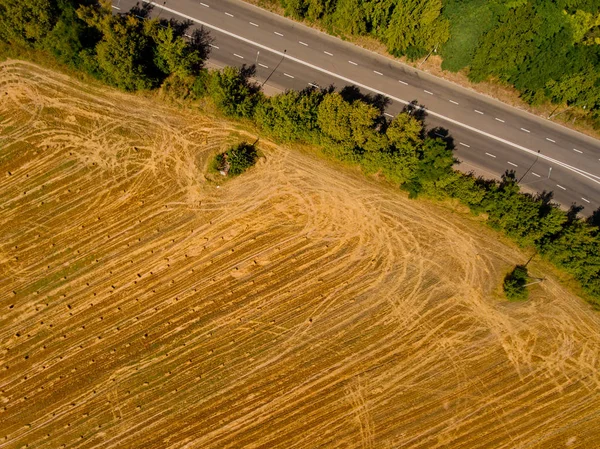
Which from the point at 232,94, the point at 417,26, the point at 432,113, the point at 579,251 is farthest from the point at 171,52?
the point at 579,251

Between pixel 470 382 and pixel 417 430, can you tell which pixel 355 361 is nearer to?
pixel 417 430

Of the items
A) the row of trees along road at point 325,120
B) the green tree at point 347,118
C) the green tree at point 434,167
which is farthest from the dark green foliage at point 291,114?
the green tree at point 434,167

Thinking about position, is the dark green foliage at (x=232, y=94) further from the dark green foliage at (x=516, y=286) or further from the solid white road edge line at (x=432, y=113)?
the dark green foliage at (x=516, y=286)

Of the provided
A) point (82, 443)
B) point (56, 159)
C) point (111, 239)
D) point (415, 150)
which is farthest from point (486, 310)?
point (56, 159)

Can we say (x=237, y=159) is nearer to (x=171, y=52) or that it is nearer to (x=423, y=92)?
(x=171, y=52)

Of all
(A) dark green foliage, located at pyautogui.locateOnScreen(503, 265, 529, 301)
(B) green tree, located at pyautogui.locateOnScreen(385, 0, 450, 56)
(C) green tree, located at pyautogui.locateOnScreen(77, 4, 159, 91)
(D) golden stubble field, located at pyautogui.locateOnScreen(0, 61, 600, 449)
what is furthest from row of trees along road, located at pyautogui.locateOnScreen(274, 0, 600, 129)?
(A) dark green foliage, located at pyautogui.locateOnScreen(503, 265, 529, 301)

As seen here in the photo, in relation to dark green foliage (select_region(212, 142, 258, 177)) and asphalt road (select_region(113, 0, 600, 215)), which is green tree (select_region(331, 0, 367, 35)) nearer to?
asphalt road (select_region(113, 0, 600, 215))
